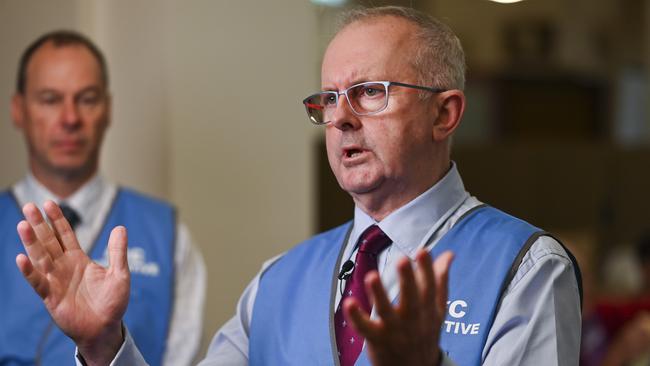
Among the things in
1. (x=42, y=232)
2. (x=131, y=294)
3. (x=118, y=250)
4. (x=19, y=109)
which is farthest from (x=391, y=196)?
(x=19, y=109)

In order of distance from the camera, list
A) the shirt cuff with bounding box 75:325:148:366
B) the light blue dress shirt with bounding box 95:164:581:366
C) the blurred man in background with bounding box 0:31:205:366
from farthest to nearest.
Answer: the blurred man in background with bounding box 0:31:205:366 → the shirt cuff with bounding box 75:325:148:366 → the light blue dress shirt with bounding box 95:164:581:366

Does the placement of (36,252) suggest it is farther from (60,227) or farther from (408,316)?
(408,316)

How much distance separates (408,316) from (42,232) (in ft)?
2.15

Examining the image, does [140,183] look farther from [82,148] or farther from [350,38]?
[350,38]

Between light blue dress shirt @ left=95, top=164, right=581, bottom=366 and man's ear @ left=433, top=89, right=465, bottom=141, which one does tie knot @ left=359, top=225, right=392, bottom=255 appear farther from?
man's ear @ left=433, top=89, right=465, bottom=141

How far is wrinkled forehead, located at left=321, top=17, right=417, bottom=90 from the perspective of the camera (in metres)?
1.51

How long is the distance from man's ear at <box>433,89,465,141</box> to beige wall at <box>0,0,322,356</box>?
5.00ft

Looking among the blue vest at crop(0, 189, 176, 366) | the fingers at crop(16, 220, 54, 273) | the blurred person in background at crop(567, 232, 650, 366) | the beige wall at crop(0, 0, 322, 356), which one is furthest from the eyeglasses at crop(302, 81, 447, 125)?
the blurred person in background at crop(567, 232, 650, 366)

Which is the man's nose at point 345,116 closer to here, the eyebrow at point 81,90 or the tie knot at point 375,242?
the tie knot at point 375,242

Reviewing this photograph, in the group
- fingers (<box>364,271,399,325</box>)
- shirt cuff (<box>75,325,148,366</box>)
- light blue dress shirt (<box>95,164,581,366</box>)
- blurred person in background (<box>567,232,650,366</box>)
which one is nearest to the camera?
fingers (<box>364,271,399,325</box>)

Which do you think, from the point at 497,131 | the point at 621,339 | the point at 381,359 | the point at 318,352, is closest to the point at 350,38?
the point at 318,352

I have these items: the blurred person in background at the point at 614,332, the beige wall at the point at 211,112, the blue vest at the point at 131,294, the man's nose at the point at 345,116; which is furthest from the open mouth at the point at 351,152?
the blurred person in background at the point at 614,332

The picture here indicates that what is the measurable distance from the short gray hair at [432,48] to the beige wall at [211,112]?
148 centimetres

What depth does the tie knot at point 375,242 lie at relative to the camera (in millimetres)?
1569
